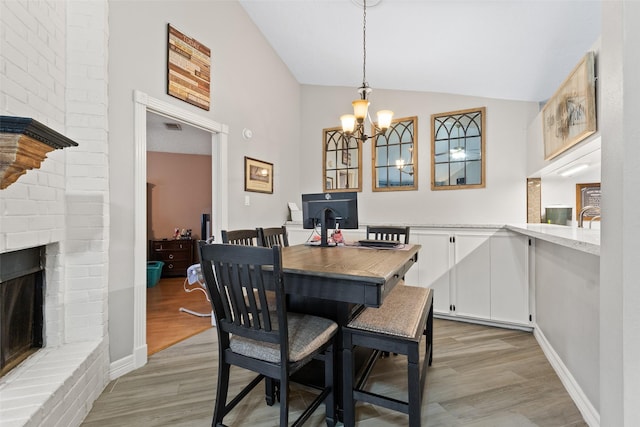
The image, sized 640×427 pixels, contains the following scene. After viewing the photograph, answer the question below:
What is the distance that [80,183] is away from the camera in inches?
73.6

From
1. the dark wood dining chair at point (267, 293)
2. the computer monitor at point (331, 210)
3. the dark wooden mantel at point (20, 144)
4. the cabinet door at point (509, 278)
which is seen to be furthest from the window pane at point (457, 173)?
the dark wooden mantel at point (20, 144)

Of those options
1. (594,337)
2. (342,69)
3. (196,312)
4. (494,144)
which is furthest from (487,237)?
(196,312)

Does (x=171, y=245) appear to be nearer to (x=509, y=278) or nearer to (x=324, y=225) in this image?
(x=324, y=225)

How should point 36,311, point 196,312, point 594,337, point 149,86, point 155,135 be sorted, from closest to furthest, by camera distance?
point 594,337 < point 36,311 < point 149,86 < point 196,312 < point 155,135

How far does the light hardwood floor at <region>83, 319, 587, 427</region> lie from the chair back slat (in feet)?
2.25

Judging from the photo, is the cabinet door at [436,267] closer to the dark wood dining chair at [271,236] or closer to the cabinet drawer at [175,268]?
the dark wood dining chair at [271,236]

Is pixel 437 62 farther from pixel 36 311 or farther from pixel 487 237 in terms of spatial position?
pixel 36 311

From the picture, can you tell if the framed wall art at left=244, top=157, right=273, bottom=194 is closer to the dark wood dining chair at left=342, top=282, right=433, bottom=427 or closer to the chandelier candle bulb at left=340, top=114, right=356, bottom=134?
the chandelier candle bulb at left=340, top=114, right=356, bottom=134

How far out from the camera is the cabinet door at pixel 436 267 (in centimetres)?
315

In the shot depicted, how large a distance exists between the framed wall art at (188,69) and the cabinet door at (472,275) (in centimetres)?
289

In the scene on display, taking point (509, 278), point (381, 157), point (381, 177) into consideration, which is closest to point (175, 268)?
point (381, 177)

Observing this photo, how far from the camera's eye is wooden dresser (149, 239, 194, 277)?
200 inches

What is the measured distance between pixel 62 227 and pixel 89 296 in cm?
46

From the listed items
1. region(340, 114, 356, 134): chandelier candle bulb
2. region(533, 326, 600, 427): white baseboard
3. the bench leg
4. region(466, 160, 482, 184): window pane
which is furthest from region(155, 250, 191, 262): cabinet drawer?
region(533, 326, 600, 427): white baseboard
